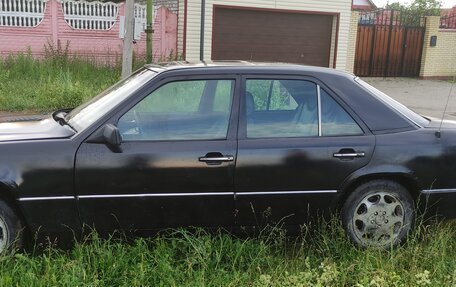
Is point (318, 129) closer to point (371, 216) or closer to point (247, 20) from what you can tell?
point (371, 216)

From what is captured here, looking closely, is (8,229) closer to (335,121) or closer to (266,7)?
(335,121)

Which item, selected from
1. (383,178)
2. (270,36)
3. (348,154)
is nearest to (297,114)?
(348,154)

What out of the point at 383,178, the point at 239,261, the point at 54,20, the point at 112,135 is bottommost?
the point at 239,261

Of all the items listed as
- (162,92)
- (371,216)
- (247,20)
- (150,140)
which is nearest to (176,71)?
(162,92)

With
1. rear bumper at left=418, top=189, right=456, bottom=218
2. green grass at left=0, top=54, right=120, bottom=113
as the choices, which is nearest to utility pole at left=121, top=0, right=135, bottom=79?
green grass at left=0, top=54, right=120, bottom=113

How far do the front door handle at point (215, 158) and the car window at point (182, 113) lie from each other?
139mm

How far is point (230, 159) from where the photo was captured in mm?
3660

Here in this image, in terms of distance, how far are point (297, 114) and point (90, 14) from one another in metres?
12.4

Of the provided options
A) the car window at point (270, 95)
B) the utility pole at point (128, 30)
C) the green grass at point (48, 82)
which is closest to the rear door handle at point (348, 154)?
the car window at point (270, 95)

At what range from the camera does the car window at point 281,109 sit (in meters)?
3.82

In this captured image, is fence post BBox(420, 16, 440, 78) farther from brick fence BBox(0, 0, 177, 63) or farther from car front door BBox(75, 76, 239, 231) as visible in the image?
car front door BBox(75, 76, 239, 231)

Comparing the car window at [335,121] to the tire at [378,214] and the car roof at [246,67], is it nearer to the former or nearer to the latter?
the car roof at [246,67]

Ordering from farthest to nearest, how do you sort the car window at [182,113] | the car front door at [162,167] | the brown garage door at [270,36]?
1. the brown garage door at [270,36]
2. the car window at [182,113]
3. the car front door at [162,167]

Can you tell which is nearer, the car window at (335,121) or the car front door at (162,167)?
the car front door at (162,167)
